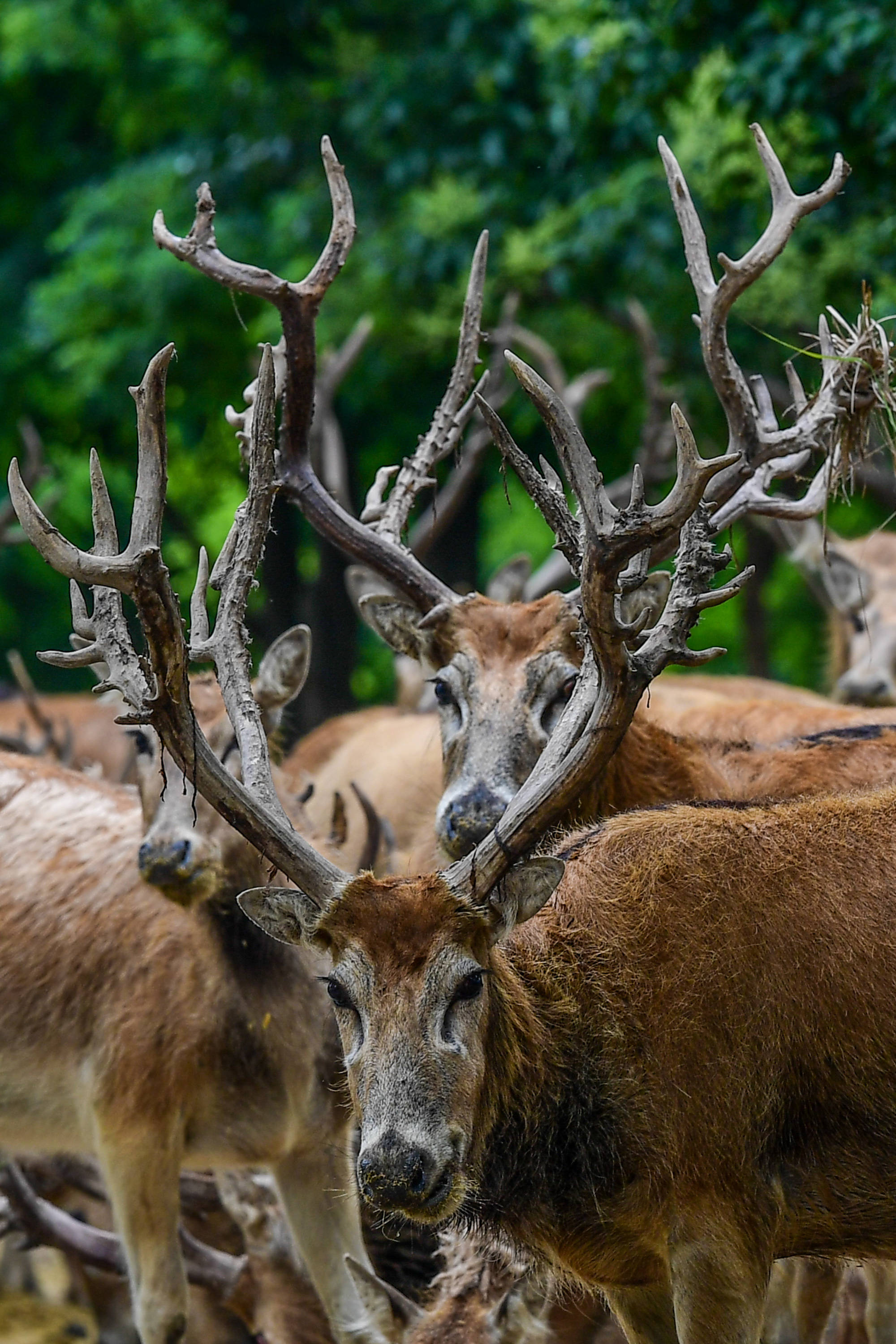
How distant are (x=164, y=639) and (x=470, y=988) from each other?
98cm

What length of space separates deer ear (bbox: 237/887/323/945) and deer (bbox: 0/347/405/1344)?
1371 mm

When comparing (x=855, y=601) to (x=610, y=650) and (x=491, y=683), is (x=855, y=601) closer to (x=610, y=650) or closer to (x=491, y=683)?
(x=491, y=683)

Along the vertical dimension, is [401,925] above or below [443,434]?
below

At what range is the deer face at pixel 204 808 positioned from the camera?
4.91 m

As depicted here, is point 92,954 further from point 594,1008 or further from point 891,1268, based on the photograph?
point 891,1268

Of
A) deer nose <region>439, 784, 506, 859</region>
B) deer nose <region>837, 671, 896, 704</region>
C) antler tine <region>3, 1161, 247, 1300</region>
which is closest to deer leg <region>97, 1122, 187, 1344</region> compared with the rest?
antler tine <region>3, 1161, 247, 1300</region>

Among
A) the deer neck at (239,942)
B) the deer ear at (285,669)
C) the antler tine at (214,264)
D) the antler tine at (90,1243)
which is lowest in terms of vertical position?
the antler tine at (90,1243)

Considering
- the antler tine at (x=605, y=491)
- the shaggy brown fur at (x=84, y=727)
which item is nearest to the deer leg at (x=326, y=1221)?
the antler tine at (x=605, y=491)

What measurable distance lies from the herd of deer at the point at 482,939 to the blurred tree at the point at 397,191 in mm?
3715

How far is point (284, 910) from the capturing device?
11.7ft

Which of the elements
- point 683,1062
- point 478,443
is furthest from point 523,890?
point 478,443

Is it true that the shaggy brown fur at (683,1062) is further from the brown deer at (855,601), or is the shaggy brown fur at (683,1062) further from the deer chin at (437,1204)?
the brown deer at (855,601)

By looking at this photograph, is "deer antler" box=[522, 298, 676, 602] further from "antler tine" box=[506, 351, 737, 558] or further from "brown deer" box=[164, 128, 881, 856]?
"antler tine" box=[506, 351, 737, 558]

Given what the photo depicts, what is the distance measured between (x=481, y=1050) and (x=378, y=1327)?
1392mm
